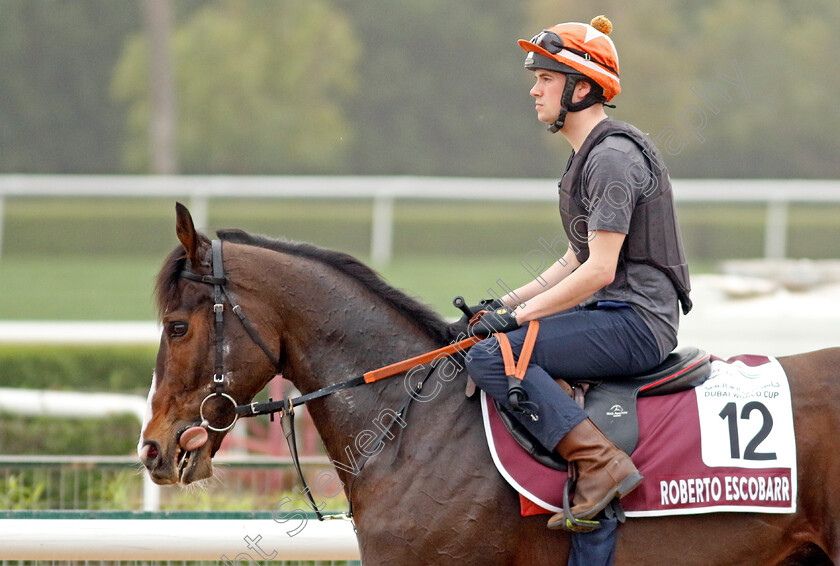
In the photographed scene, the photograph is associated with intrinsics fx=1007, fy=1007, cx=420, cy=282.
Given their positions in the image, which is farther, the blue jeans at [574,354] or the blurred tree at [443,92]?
the blurred tree at [443,92]

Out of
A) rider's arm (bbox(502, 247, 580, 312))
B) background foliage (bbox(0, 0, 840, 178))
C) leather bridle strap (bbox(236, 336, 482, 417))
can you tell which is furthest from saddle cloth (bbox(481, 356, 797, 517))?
background foliage (bbox(0, 0, 840, 178))

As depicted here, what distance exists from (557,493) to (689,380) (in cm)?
49

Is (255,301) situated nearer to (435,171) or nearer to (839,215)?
(839,215)

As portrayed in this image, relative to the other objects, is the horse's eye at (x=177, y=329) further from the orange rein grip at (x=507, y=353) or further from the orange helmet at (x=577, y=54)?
the orange helmet at (x=577, y=54)

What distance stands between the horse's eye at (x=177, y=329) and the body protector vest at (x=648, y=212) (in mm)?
1140

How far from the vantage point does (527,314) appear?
2.78m

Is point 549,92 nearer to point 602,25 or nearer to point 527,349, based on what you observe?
point 602,25

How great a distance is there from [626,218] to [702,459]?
26.6 inches

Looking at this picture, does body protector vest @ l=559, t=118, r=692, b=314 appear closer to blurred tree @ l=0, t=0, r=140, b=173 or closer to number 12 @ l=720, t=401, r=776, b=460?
number 12 @ l=720, t=401, r=776, b=460

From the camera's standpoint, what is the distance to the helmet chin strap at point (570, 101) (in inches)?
113

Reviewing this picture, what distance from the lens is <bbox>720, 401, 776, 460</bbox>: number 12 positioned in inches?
106

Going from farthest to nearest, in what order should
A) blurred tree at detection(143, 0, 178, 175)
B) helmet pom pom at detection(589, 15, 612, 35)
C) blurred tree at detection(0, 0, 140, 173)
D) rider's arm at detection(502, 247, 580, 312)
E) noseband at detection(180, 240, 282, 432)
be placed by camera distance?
blurred tree at detection(0, 0, 140, 173) → blurred tree at detection(143, 0, 178, 175) → rider's arm at detection(502, 247, 580, 312) → helmet pom pom at detection(589, 15, 612, 35) → noseband at detection(180, 240, 282, 432)

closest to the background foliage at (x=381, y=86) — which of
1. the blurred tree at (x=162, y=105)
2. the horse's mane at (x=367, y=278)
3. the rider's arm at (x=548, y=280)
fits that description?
the blurred tree at (x=162, y=105)

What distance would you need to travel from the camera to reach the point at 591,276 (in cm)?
270
